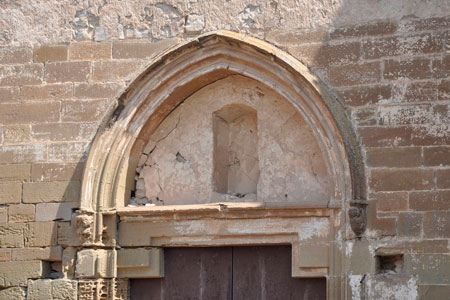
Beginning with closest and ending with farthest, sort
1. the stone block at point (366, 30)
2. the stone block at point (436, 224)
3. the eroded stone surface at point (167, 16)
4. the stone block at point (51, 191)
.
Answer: the stone block at point (436, 224)
the stone block at point (366, 30)
the eroded stone surface at point (167, 16)
the stone block at point (51, 191)

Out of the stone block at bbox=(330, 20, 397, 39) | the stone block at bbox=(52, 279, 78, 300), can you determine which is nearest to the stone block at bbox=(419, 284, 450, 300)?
the stone block at bbox=(330, 20, 397, 39)

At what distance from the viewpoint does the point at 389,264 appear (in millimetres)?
7812

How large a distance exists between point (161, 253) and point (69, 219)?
0.88 metres

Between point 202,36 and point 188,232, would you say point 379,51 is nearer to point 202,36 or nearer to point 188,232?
point 202,36

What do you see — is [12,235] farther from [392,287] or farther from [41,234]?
[392,287]

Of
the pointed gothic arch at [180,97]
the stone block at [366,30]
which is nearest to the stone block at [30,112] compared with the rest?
the pointed gothic arch at [180,97]

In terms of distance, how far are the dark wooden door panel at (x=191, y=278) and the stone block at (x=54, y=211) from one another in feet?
2.84

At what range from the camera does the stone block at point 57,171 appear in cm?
851

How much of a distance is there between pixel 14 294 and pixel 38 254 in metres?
0.42

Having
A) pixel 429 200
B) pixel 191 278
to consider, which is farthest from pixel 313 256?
pixel 191 278

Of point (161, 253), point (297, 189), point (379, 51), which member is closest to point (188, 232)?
point (161, 253)

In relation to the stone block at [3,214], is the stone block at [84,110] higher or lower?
higher

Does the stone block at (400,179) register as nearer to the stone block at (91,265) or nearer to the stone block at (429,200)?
the stone block at (429,200)

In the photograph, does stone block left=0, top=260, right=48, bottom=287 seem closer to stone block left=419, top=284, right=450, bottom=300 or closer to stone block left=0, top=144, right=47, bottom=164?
stone block left=0, top=144, right=47, bottom=164
